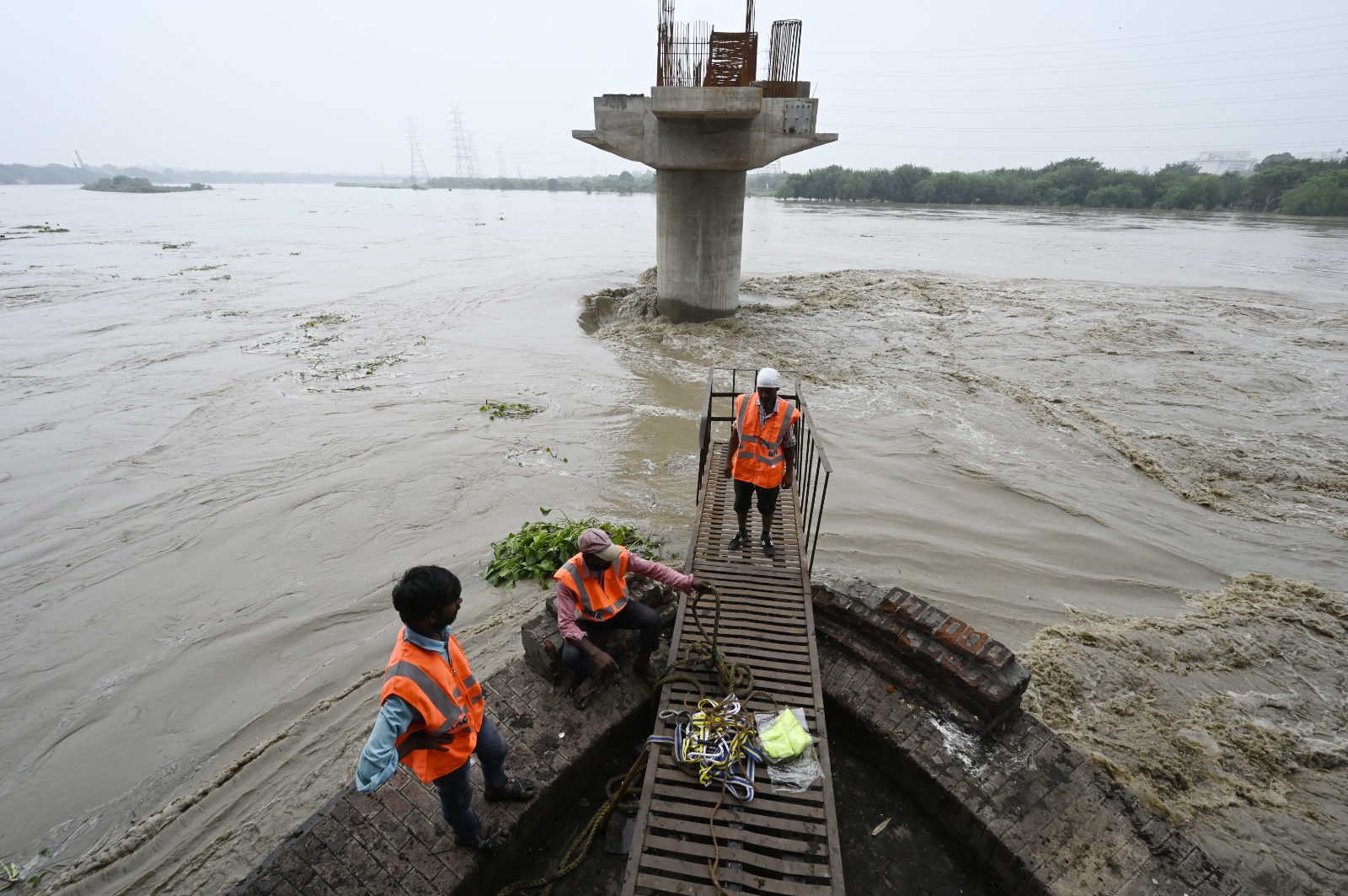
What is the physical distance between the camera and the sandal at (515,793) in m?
3.23

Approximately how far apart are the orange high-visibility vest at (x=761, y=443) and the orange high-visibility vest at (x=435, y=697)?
116 inches

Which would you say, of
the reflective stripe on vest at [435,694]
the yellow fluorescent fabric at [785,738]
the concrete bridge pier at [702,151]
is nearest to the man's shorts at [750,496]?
the yellow fluorescent fabric at [785,738]

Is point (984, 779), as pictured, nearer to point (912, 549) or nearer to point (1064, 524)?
point (912, 549)

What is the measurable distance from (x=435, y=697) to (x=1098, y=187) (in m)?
78.9

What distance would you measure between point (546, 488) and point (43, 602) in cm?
528

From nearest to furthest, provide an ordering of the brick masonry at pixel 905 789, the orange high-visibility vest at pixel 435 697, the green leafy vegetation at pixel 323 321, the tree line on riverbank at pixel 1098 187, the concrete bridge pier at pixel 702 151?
the orange high-visibility vest at pixel 435 697 → the brick masonry at pixel 905 789 → the concrete bridge pier at pixel 702 151 → the green leafy vegetation at pixel 323 321 → the tree line on riverbank at pixel 1098 187

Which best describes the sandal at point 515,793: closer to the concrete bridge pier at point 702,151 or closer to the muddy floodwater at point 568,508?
the muddy floodwater at point 568,508

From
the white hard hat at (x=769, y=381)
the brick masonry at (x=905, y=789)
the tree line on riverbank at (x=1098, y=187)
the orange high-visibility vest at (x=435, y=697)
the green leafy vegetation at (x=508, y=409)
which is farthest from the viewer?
the tree line on riverbank at (x=1098, y=187)

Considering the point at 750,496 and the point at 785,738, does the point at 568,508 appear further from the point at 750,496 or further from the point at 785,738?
the point at 785,738

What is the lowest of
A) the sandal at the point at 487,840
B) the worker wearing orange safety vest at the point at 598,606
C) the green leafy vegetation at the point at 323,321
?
the sandal at the point at 487,840

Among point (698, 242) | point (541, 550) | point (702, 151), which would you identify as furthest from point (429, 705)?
point (698, 242)

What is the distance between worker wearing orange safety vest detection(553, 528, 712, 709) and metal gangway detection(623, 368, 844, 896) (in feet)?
0.90

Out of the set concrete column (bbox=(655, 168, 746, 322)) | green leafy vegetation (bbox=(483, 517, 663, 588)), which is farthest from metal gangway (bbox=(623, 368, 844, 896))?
concrete column (bbox=(655, 168, 746, 322))

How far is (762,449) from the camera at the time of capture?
5031 mm
